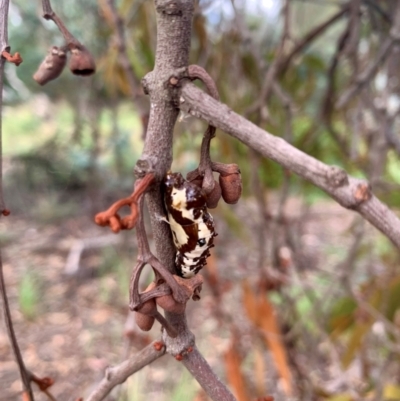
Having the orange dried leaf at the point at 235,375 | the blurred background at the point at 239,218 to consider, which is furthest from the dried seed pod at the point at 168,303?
the orange dried leaf at the point at 235,375

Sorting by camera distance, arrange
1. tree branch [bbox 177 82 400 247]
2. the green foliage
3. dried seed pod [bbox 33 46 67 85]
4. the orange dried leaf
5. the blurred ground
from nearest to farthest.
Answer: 1. tree branch [bbox 177 82 400 247]
2. dried seed pod [bbox 33 46 67 85]
3. the orange dried leaf
4. the blurred ground
5. the green foliage

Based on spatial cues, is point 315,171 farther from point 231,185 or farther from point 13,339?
point 13,339

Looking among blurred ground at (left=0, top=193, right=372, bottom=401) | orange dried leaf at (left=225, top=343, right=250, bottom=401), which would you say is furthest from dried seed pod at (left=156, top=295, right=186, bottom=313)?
blurred ground at (left=0, top=193, right=372, bottom=401)

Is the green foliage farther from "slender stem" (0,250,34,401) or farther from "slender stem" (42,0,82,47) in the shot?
"slender stem" (42,0,82,47)

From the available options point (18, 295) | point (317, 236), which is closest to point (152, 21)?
point (18, 295)

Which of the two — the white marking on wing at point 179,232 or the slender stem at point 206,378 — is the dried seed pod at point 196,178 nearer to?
the white marking on wing at point 179,232

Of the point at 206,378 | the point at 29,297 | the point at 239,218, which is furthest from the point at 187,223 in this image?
the point at 29,297
